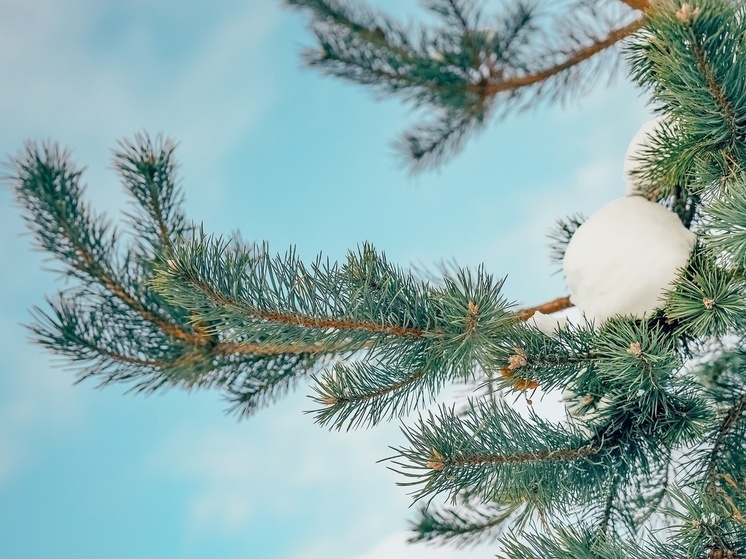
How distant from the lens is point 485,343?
1.42ft

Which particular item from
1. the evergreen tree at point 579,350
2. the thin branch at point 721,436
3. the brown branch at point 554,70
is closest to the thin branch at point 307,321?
the evergreen tree at point 579,350

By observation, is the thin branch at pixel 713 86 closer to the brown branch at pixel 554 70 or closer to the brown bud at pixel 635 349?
the brown bud at pixel 635 349

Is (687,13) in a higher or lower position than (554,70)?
lower

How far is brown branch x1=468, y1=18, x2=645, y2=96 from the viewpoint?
0.94 meters

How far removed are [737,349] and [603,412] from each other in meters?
0.23

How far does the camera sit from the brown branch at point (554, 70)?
0.94 metres

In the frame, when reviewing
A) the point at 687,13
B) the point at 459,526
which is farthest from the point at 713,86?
the point at 459,526

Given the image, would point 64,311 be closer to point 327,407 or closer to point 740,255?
point 327,407

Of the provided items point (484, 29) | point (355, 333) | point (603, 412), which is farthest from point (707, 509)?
point (484, 29)

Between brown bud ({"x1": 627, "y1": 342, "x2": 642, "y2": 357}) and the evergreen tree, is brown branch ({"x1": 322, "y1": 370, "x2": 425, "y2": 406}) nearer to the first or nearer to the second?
the evergreen tree

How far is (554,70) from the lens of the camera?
1.03 m

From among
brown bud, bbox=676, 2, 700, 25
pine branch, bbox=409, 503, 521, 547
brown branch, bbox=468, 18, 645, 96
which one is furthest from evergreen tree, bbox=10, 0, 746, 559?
brown branch, bbox=468, 18, 645, 96

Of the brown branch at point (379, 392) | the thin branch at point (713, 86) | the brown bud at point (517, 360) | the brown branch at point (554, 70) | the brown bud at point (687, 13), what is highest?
the brown branch at point (554, 70)

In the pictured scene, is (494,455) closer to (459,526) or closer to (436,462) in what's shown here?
(436,462)
